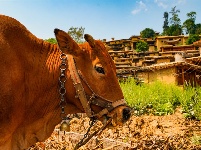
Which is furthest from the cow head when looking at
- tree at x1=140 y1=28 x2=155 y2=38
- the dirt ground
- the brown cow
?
tree at x1=140 y1=28 x2=155 y2=38

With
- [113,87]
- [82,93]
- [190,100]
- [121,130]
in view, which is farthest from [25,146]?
[190,100]

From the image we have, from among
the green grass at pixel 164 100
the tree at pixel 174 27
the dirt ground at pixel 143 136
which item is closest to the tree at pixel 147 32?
the tree at pixel 174 27

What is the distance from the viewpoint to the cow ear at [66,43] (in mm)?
2764

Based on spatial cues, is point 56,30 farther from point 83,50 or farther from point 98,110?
point 98,110

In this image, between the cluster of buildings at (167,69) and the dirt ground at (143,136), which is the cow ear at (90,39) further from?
the cluster of buildings at (167,69)

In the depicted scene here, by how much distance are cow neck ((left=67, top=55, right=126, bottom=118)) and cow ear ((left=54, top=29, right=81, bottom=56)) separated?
6cm

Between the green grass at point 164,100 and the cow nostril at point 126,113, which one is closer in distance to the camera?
the cow nostril at point 126,113

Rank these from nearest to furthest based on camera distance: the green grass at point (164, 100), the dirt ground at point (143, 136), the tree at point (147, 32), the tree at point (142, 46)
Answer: the dirt ground at point (143, 136) → the green grass at point (164, 100) → the tree at point (142, 46) → the tree at point (147, 32)

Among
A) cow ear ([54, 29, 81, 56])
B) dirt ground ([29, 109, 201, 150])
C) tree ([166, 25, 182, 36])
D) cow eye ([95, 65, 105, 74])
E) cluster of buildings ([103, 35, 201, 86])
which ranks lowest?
dirt ground ([29, 109, 201, 150])

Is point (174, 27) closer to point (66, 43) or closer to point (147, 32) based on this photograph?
point (147, 32)

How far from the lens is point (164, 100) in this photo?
8.88 metres

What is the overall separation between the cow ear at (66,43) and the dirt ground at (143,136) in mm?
1918

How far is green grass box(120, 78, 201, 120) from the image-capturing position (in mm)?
7613

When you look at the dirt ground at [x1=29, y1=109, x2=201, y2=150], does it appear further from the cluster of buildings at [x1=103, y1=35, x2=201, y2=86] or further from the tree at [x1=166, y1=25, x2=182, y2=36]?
the tree at [x1=166, y1=25, x2=182, y2=36]
